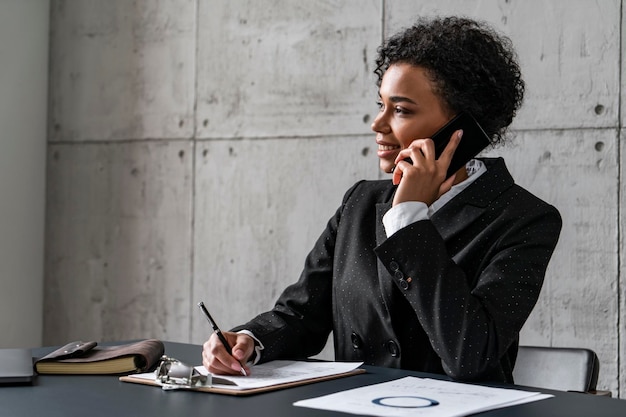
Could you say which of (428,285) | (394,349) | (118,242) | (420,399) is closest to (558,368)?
(394,349)

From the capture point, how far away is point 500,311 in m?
2.05

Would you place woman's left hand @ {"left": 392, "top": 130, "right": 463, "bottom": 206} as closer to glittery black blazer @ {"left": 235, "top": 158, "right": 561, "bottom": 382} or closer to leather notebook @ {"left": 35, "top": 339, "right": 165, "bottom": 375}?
glittery black blazer @ {"left": 235, "top": 158, "right": 561, "bottom": 382}

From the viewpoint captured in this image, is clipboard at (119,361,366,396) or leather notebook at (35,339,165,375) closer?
clipboard at (119,361,366,396)

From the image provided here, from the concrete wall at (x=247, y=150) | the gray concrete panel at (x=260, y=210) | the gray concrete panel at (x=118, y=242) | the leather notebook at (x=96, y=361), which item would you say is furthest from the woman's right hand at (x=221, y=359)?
the gray concrete panel at (x=118, y=242)

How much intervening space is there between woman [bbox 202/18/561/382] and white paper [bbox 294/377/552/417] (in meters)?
0.21

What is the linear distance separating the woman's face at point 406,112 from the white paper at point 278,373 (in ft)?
1.91

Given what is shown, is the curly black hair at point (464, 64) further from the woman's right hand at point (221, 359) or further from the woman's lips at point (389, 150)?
the woman's right hand at point (221, 359)

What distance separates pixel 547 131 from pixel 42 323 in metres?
3.09

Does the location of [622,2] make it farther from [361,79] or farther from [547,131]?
[361,79]

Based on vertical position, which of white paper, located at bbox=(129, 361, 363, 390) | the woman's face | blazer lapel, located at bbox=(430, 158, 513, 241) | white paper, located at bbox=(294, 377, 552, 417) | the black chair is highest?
the woman's face

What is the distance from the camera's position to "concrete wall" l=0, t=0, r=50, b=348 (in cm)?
511

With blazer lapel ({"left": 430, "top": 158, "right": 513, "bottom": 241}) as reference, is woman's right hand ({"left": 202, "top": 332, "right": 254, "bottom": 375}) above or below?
below

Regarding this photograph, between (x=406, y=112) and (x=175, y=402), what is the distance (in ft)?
3.49

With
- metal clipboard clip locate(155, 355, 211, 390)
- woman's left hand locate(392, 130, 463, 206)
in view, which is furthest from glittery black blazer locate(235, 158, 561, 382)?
metal clipboard clip locate(155, 355, 211, 390)
